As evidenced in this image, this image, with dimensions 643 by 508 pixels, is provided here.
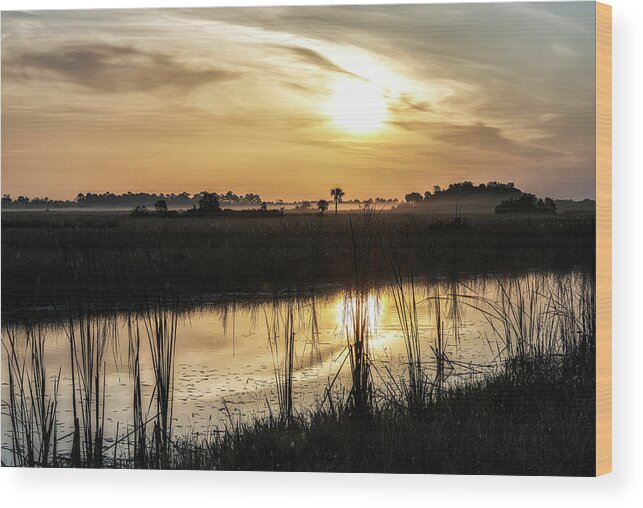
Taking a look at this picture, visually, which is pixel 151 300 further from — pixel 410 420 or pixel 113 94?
pixel 410 420

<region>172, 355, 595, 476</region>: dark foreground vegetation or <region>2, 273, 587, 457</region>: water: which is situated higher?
<region>2, 273, 587, 457</region>: water

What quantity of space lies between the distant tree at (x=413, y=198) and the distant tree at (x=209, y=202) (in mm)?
930

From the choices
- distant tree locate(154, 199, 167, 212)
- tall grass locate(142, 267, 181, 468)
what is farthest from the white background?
distant tree locate(154, 199, 167, 212)

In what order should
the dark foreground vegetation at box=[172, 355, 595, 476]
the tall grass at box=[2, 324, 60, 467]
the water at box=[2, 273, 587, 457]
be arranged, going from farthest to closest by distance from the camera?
the tall grass at box=[2, 324, 60, 467]
the water at box=[2, 273, 587, 457]
the dark foreground vegetation at box=[172, 355, 595, 476]

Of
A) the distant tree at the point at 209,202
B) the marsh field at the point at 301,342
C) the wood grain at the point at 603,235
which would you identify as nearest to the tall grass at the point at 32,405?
the marsh field at the point at 301,342

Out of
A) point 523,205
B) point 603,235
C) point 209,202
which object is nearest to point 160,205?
point 209,202

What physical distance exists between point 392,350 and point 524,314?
67cm

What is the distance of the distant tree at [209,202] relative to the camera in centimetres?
482

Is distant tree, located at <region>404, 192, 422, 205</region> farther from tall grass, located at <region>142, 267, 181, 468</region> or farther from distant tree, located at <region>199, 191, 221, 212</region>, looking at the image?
tall grass, located at <region>142, 267, 181, 468</region>

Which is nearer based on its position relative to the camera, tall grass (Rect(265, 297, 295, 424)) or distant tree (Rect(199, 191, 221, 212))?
tall grass (Rect(265, 297, 295, 424))

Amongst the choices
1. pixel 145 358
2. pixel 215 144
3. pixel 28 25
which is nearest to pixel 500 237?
pixel 215 144

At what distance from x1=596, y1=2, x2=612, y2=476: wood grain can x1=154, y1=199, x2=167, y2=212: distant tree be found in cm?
208

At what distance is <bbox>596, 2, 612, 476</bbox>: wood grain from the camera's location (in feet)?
15.0

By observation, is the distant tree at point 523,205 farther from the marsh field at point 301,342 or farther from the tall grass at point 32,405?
the tall grass at point 32,405
